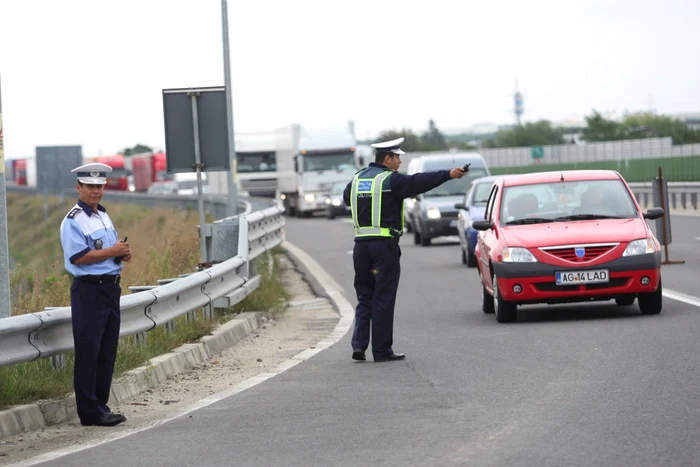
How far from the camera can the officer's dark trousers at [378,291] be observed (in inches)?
462

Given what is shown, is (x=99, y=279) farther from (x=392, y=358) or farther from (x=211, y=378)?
(x=392, y=358)

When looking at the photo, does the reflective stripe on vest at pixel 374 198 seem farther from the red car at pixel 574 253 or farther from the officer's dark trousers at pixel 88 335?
the officer's dark trousers at pixel 88 335

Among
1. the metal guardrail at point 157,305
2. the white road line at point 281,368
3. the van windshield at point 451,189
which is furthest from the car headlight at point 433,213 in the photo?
the metal guardrail at point 157,305

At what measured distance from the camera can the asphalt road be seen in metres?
7.24

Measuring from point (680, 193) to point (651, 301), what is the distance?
95.6 ft

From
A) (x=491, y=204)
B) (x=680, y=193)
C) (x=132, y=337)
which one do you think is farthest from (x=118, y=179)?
(x=132, y=337)

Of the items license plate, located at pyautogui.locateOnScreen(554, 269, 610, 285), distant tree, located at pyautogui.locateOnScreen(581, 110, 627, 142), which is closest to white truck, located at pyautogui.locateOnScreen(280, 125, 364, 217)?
license plate, located at pyautogui.locateOnScreen(554, 269, 610, 285)

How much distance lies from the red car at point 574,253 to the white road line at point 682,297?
0.67 meters

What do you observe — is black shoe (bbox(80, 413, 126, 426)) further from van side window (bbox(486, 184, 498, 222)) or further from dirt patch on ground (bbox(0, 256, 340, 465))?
van side window (bbox(486, 184, 498, 222))

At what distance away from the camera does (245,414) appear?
29.6 ft

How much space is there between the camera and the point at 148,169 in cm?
9906

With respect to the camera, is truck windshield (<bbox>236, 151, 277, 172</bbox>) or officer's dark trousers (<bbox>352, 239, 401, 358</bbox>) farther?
truck windshield (<bbox>236, 151, 277, 172</bbox>)

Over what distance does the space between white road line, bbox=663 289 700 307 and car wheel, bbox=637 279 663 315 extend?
95cm

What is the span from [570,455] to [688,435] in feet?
2.70
